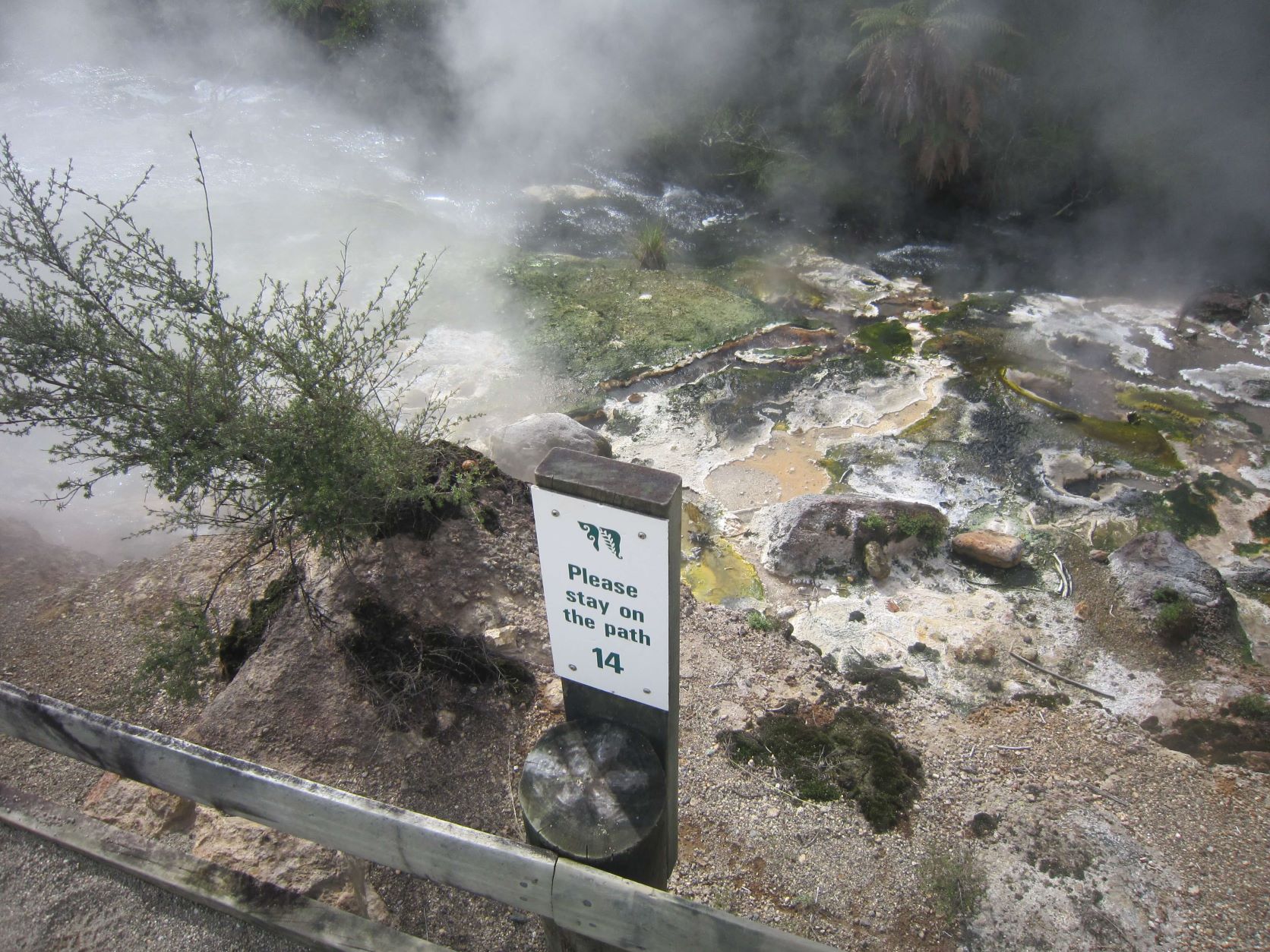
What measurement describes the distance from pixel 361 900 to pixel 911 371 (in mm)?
5628

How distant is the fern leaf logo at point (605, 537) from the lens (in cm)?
166

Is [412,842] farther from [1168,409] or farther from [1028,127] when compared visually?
[1028,127]

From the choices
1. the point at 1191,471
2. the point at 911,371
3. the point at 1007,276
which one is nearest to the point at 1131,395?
the point at 1191,471

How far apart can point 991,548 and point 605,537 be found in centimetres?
366

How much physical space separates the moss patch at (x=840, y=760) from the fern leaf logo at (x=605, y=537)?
165 centimetres

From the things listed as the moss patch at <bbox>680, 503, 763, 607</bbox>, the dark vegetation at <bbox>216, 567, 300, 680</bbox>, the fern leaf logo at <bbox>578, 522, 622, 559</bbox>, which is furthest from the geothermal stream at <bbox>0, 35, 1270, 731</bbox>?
the fern leaf logo at <bbox>578, 522, 622, 559</bbox>

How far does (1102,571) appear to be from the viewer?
4602 millimetres

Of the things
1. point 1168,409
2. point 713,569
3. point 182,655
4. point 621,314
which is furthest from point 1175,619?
point 621,314

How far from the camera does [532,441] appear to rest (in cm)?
510

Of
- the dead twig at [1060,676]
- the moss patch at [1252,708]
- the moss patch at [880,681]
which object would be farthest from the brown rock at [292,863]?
the moss patch at [1252,708]

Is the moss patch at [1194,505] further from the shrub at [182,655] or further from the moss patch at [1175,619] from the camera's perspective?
the shrub at [182,655]

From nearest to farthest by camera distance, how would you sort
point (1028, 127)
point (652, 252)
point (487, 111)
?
point (652, 252) < point (1028, 127) < point (487, 111)

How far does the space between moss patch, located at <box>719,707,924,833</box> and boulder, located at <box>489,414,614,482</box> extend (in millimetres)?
2356

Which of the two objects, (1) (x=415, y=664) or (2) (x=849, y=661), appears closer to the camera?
(1) (x=415, y=664)
